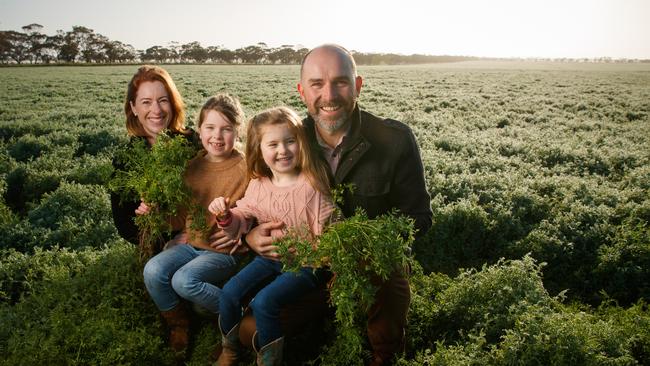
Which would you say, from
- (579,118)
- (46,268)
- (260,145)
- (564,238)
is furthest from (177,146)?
(579,118)

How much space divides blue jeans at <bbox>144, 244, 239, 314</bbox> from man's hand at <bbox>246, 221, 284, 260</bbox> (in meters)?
0.50

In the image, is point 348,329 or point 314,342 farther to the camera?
point 314,342

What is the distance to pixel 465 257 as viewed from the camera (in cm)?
677

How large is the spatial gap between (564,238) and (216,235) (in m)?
5.41

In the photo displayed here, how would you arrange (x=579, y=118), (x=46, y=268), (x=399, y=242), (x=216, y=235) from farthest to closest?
(x=579, y=118), (x=46, y=268), (x=216, y=235), (x=399, y=242)

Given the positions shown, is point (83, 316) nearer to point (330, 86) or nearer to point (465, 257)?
point (330, 86)

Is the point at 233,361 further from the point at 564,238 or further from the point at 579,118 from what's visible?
the point at 579,118

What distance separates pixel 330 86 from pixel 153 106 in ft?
6.34

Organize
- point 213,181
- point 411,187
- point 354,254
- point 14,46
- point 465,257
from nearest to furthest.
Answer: point 354,254
point 411,187
point 213,181
point 465,257
point 14,46

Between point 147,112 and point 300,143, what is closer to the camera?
point 300,143

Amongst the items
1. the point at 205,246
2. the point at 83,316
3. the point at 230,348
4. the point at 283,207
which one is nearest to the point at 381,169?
the point at 283,207

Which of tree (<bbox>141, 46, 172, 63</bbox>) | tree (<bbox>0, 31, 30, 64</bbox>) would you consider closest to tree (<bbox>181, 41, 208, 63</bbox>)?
tree (<bbox>141, 46, 172, 63</bbox>)

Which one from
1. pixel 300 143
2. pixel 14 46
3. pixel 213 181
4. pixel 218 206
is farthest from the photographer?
pixel 14 46

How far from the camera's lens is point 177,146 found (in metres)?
3.76
